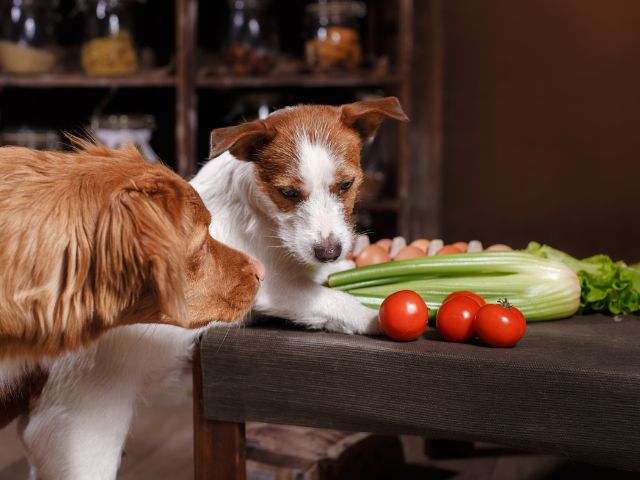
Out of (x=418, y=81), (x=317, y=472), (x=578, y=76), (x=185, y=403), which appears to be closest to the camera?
(x=317, y=472)

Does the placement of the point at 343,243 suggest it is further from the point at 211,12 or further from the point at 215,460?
the point at 211,12

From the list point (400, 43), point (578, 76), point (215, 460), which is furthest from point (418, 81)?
point (215, 460)

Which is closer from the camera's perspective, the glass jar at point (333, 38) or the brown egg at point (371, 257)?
the brown egg at point (371, 257)

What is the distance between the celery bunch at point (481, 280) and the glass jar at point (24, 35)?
231 cm

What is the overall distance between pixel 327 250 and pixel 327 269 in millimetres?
290

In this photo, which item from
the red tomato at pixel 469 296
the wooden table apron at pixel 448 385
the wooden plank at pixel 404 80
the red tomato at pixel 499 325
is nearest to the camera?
the wooden table apron at pixel 448 385

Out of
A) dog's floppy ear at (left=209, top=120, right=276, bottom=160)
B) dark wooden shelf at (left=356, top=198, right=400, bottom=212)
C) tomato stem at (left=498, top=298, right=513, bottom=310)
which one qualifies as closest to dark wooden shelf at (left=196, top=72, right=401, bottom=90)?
dark wooden shelf at (left=356, top=198, right=400, bottom=212)

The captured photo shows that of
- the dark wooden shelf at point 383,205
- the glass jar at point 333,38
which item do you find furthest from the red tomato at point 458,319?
the glass jar at point 333,38

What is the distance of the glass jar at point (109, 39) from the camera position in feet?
11.7

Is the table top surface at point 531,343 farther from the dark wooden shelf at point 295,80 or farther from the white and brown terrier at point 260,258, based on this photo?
the dark wooden shelf at point 295,80

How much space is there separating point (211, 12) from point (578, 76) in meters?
1.89

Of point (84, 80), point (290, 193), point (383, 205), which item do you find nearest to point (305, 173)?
point (290, 193)

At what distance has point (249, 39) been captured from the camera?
11.7ft

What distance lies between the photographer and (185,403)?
10.7ft
